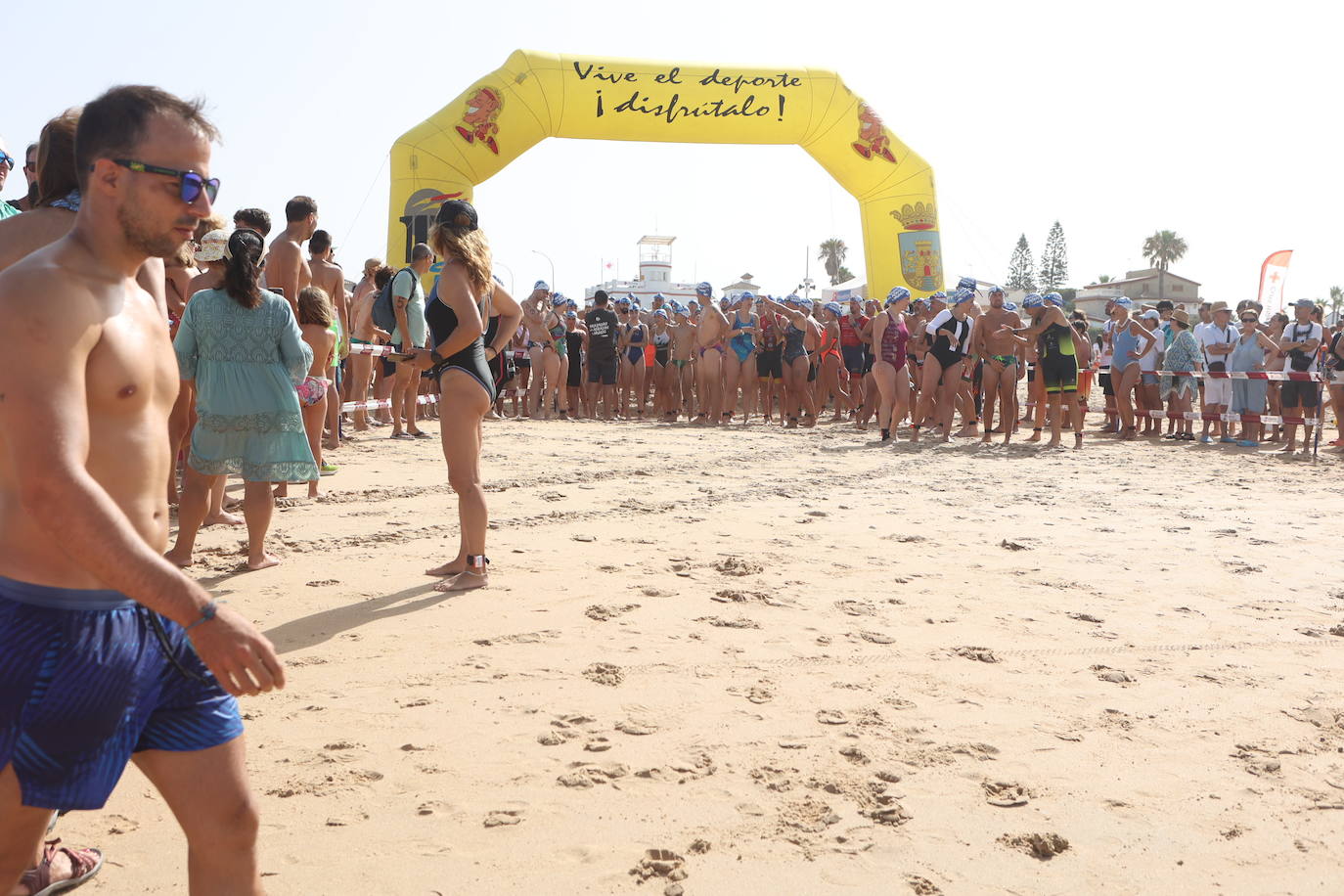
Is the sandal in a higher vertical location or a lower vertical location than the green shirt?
lower

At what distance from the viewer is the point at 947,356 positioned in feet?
39.9

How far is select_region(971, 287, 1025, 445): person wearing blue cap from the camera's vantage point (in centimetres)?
1231

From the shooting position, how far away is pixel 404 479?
8.00 meters

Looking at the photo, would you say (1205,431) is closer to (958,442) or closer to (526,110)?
(958,442)

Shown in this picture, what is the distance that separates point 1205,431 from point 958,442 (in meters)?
3.31

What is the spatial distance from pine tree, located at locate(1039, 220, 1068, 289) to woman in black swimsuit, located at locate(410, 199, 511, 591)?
86.4 metres

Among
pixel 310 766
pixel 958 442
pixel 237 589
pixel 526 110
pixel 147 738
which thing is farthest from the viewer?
pixel 526 110

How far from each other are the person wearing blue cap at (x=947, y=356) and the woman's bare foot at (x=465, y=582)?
8.39m

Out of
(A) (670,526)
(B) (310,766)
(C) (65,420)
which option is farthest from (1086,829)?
(A) (670,526)

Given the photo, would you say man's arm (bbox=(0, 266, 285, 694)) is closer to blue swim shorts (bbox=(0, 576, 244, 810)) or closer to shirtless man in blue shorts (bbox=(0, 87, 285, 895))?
shirtless man in blue shorts (bbox=(0, 87, 285, 895))

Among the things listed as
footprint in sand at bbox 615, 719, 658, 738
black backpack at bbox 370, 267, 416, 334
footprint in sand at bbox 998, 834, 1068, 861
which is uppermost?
black backpack at bbox 370, 267, 416, 334

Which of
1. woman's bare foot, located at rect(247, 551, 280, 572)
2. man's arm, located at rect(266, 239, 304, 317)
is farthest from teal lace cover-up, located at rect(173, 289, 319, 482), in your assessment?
man's arm, located at rect(266, 239, 304, 317)

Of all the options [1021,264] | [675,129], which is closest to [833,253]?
[1021,264]

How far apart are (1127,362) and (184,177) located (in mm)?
13789
